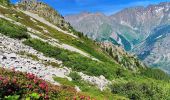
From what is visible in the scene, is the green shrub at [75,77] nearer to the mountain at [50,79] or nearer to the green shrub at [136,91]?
the mountain at [50,79]

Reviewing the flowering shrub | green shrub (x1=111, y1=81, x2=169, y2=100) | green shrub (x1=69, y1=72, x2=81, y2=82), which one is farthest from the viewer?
green shrub (x1=111, y1=81, x2=169, y2=100)

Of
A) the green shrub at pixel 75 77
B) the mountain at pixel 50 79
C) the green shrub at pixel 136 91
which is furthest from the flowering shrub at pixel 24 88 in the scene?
the green shrub at pixel 136 91

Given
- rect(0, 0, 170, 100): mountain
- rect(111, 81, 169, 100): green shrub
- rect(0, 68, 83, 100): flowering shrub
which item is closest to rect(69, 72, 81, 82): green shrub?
rect(0, 0, 170, 100): mountain

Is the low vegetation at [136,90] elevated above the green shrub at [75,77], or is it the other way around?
the low vegetation at [136,90]

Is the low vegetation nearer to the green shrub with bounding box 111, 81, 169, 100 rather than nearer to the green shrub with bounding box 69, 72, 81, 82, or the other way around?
the green shrub with bounding box 111, 81, 169, 100

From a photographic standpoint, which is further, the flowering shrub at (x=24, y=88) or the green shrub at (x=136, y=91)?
the green shrub at (x=136, y=91)

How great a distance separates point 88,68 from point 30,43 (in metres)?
13.6

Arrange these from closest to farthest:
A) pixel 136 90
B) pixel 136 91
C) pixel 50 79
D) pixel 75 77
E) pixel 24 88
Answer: pixel 24 88 < pixel 50 79 < pixel 75 77 < pixel 136 91 < pixel 136 90

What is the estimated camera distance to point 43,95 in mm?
21656

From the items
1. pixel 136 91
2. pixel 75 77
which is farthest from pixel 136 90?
pixel 75 77

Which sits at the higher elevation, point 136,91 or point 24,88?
point 136,91

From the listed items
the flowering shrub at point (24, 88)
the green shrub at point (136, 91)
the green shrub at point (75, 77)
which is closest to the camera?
the flowering shrub at point (24, 88)

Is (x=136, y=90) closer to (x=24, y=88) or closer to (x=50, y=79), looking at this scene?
(x=50, y=79)

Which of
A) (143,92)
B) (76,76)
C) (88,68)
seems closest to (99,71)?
(88,68)
